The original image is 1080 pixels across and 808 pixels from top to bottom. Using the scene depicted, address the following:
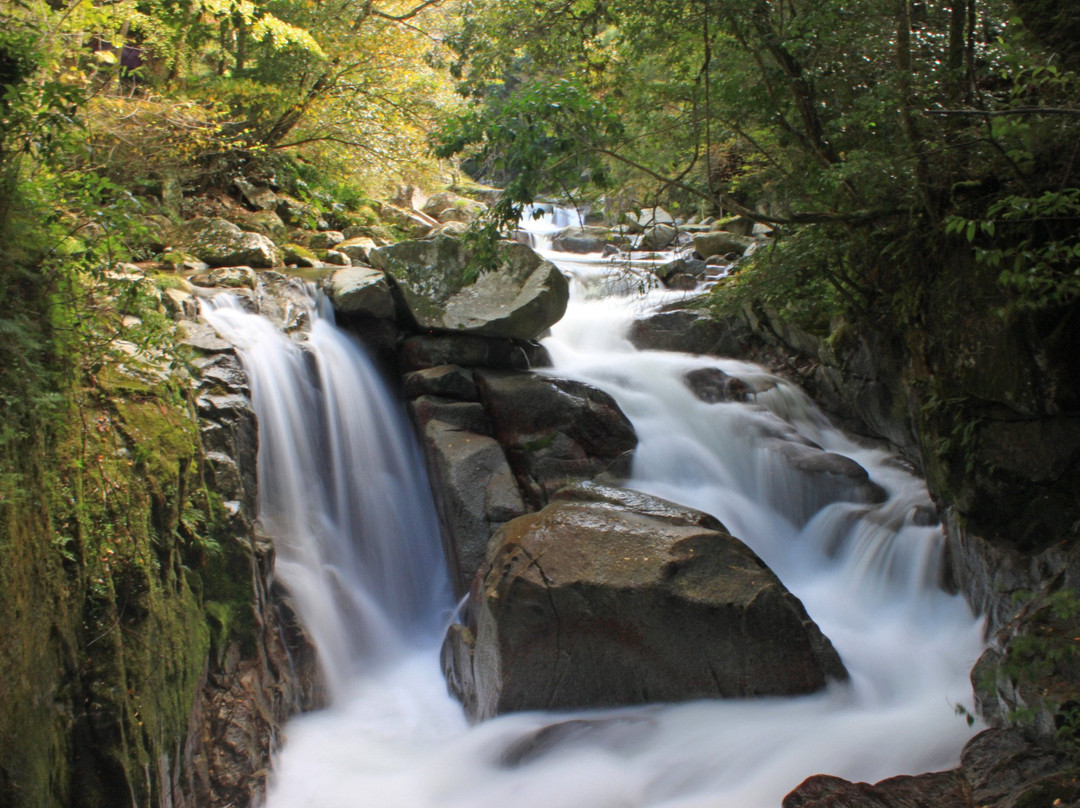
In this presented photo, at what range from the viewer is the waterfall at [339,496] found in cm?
636

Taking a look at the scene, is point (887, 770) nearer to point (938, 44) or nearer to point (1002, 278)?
point (1002, 278)

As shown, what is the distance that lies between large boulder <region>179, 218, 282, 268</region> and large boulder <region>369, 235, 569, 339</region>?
1597 millimetres

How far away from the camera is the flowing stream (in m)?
4.54

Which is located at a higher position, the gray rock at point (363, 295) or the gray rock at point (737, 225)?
the gray rock at point (737, 225)

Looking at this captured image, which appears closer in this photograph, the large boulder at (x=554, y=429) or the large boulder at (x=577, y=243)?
the large boulder at (x=554, y=429)

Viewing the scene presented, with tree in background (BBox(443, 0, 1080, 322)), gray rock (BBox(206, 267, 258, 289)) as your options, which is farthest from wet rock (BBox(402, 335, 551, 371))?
tree in background (BBox(443, 0, 1080, 322))

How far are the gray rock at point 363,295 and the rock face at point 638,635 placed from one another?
14.7ft

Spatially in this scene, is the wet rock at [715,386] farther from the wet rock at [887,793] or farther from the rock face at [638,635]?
the wet rock at [887,793]

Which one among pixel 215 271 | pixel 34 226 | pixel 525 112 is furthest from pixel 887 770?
pixel 215 271

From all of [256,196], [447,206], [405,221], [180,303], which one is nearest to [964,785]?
[180,303]

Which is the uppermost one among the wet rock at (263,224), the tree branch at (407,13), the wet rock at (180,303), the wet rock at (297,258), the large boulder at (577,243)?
the tree branch at (407,13)

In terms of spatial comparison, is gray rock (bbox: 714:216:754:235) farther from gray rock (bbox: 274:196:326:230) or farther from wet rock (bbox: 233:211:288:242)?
wet rock (bbox: 233:211:288:242)

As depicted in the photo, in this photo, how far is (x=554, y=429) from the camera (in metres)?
8.16

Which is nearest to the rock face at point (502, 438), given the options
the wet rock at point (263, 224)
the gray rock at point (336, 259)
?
the gray rock at point (336, 259)
